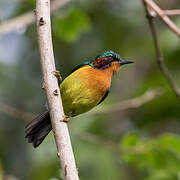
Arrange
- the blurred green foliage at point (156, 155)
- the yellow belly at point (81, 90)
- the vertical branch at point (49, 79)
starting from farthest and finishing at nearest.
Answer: the blurred green foliage at point (156, 155), the yellow belly at point (81, 90), the vertical branch at point (49, 79)

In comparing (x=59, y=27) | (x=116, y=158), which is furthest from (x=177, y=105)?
(x=59, y=27)

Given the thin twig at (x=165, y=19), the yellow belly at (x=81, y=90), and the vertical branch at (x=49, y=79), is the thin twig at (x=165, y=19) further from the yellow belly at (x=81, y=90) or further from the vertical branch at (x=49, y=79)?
the vertical branch at (x=49, y=79)

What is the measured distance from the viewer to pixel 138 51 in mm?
7238

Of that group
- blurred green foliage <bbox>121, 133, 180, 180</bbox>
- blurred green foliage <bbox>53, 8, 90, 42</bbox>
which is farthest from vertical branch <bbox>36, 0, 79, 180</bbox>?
blurred green foliage <bbox>53, 8, 90, 42</bbox>

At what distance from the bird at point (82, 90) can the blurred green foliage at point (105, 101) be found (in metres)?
0.53

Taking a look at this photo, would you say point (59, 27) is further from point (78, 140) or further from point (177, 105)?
point (177, 105)

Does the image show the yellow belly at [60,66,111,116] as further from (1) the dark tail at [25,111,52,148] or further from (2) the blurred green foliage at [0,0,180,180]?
Answer: (2) the blurred green foliage at [0,0,180,180]

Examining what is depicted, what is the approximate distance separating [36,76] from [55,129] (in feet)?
16.4

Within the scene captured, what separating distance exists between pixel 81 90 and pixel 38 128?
613mm

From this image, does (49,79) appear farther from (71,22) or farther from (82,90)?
(71,22)

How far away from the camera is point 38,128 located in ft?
15.1

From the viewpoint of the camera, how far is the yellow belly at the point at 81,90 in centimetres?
435

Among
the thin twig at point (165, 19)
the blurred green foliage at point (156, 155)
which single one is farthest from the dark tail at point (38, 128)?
the thin twig at point (165, 19)

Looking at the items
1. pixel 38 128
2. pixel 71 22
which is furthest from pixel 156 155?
pixel 71 22
